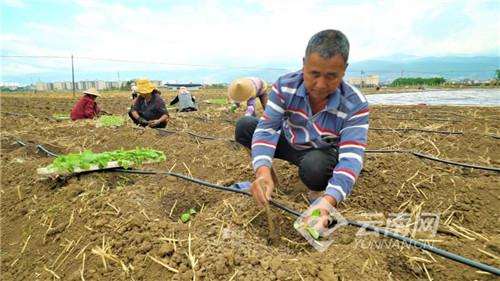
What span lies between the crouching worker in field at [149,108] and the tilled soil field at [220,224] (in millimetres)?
2401

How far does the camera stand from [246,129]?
297 centimetres

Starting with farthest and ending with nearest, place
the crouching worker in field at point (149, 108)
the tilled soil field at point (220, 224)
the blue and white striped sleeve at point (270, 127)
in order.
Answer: the crouching worker in field at point (149, 108) < the blue and white striped sleeve at point (270, 127) < the tilled soil field at point (220, 224)

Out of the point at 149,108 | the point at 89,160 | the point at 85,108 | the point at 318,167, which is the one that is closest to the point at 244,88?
the point at 318,167

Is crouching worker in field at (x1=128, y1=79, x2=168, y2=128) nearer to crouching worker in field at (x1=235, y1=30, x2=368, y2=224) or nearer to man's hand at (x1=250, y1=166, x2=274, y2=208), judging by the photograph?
crouching worker in field at (x1=235, y1=30, x2=368, y2=224)

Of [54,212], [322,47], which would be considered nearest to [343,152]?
[322,47]

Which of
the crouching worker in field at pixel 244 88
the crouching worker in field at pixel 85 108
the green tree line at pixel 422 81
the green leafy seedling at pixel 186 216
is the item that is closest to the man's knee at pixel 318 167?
A: the green leafy seedling at pixel 186 216

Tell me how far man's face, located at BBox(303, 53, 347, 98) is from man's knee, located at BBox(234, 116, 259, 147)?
3.04ft

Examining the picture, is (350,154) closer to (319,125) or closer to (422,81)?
(319,125)

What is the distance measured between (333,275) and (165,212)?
143 cm

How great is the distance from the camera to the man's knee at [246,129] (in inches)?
116

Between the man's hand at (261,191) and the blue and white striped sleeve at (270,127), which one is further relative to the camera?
the blue and white striped sleeve at (270,127)

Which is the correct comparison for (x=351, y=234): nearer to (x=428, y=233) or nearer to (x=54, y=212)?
(x=428, y=233)

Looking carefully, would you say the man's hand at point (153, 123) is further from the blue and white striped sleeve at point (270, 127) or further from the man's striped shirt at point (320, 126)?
the blue and white striped sleeve at point (270, 127)

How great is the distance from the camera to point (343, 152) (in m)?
2.11
